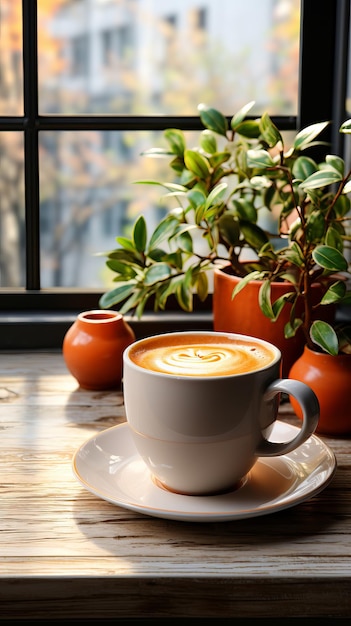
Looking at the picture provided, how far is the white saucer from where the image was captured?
83 cm

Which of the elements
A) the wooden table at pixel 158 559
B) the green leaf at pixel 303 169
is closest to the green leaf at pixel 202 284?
the green leaf at pixel 303 169

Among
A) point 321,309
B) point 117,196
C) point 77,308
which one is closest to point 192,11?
point 117,196

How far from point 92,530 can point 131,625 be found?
0.76ft

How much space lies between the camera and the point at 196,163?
125cm

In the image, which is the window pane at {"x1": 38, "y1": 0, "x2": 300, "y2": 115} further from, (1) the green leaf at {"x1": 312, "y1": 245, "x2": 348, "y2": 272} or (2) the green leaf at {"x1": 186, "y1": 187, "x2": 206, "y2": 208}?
(1) the green leaf at {"x1": 312, "y1": 245, "x2": 348, "y2": 272}

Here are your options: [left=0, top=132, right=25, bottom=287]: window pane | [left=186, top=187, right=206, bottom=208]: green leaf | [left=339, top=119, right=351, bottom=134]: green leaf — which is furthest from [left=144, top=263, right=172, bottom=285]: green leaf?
[left=0, top=132, right=25, bottom=287]: window pane

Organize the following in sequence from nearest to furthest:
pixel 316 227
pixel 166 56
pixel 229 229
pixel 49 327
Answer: pixel 316 227 < pixel 229 229 < pixel 49 327 < pixel 166 56

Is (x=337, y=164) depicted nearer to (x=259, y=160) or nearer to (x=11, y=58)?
(x=259, y=160)

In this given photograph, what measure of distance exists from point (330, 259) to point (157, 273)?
302mm

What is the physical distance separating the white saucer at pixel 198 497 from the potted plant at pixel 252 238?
22cm

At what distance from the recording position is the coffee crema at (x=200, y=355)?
866 millimetres

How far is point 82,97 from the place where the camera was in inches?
63.0

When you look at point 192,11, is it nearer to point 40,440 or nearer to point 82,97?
point 82,97

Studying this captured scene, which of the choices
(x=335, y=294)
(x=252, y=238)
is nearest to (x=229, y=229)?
(x=252, y=238)
